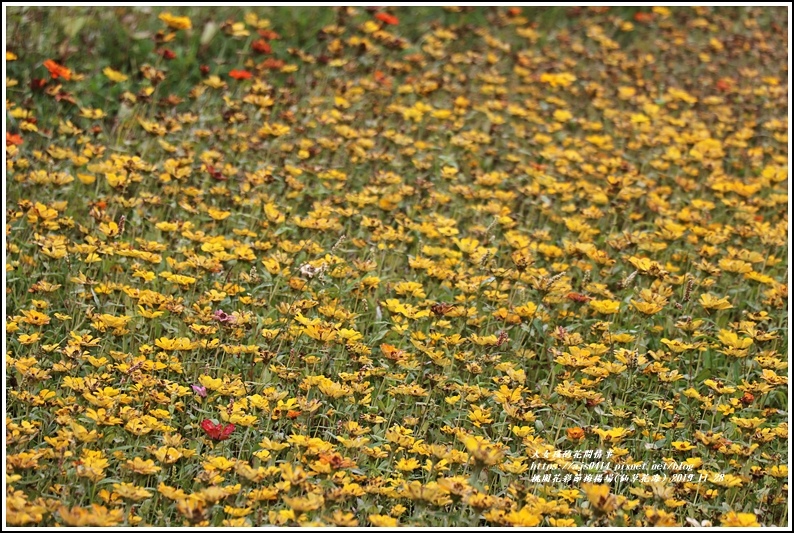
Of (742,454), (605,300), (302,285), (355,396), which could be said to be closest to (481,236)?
(605,300)

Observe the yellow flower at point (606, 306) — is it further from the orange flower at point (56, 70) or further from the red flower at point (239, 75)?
the orange flower at point (56, 70)

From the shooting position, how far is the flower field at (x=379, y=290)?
9.84 ft

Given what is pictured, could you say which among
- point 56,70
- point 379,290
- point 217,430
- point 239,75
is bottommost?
point 217,430

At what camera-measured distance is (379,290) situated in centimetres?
414

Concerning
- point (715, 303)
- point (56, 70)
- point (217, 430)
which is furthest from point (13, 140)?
point (715, 303)

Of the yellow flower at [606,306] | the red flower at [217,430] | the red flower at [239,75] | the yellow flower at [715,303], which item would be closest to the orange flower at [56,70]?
the red flower at [239,75]

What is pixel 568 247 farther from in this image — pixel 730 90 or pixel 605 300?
pixel 730 90

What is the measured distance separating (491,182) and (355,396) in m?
1.65

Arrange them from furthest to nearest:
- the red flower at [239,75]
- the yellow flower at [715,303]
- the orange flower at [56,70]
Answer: the red flower at [239,75]
the orange flower at [56,70]
the yellow flower at [715,303]

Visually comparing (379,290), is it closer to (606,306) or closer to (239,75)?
(606,306)

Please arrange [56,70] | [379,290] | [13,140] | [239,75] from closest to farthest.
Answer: [379,290]
[13,140]
[56,70]
[239,75]

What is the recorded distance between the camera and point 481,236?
173 inches

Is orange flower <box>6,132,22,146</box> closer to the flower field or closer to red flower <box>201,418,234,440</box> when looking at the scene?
the flower field

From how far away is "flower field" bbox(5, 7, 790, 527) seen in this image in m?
3.00
